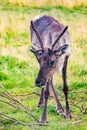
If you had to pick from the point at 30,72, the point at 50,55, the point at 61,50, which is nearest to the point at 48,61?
the point at 50,55

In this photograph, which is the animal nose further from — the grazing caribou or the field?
the field

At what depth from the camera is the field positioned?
353 inches

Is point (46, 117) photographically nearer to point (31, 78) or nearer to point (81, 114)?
point (81, 114)

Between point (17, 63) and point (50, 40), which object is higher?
point (50, 40)

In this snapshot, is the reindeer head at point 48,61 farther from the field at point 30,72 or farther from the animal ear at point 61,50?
the field at point 30,72

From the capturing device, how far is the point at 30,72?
1205 centimetres

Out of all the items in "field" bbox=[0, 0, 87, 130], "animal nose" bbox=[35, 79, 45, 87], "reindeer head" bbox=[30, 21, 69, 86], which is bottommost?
"field" bbox=[0, 0, 87, 130]

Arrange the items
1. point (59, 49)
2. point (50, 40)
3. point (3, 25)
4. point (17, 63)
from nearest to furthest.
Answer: point (59, 49) → point (50, 40) → point (17, 63) → point (3, 25)

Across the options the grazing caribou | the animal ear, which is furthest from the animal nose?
the animal ear

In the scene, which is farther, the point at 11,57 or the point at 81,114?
the point at 11,57

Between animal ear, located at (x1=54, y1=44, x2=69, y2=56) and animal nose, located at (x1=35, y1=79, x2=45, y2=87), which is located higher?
animal ear, located at (x1=54, y1=44, x2=69, y2=56)

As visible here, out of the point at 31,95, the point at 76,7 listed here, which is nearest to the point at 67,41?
the point at 31,95

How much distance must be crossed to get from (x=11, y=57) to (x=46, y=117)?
456 centimetres

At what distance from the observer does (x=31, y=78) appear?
1160 centimetres
